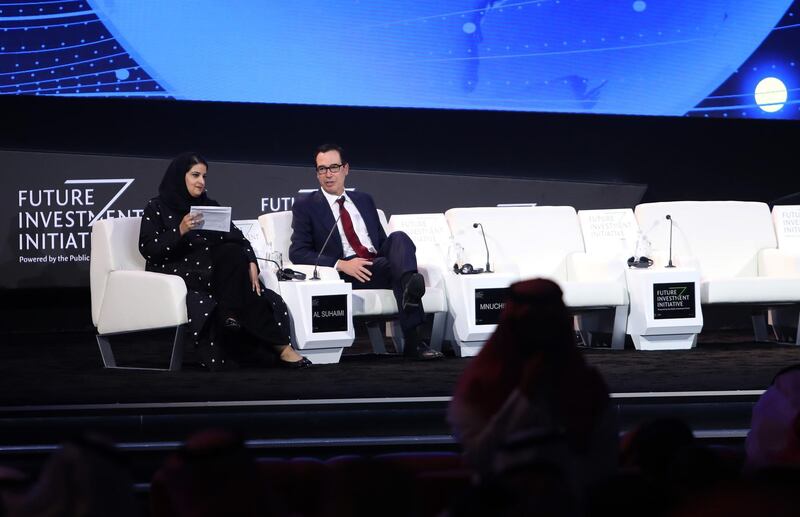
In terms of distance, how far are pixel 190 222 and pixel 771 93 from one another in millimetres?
4272

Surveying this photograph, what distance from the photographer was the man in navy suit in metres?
5.24

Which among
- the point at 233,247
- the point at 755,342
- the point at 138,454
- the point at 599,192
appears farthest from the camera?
the point at 599,192

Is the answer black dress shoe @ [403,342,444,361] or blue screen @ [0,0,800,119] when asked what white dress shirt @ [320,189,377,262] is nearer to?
black dress shoe @ [403,342,444,361]

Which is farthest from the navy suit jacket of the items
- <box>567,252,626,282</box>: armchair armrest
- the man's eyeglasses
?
<box>567,252,626,282</box>: armchair armrest

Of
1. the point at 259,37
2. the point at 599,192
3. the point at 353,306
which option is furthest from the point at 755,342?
the point at 259,37

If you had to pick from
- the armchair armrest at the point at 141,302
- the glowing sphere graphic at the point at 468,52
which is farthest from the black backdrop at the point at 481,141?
the armchair armrest at the point at 141,302

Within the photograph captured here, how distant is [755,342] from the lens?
604cm

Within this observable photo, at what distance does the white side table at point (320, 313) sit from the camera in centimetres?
505

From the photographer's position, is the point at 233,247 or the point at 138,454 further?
the point at 233,247

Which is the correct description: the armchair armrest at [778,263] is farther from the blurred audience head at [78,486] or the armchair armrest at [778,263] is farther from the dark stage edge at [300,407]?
the blurred audience head at [78,486]

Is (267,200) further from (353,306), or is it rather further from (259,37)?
(353,306)

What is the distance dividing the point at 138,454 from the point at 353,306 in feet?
6.38

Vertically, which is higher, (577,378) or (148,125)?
(148,125)

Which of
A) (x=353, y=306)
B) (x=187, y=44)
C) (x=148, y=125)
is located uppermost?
(x=187, y=44)
